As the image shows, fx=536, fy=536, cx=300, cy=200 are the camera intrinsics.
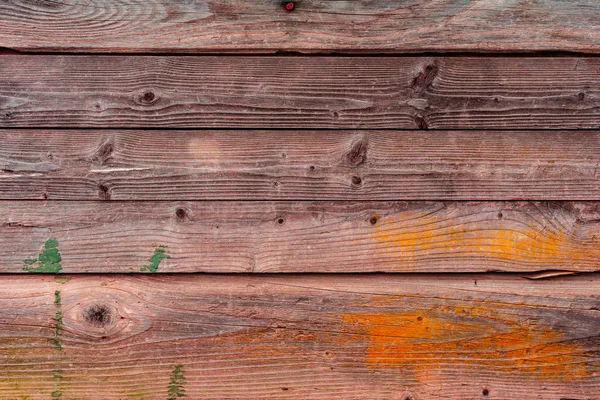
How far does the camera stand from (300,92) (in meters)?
1.43

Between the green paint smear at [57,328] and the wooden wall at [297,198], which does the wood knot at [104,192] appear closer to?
the wooden wall at [297,198]

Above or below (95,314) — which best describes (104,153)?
above

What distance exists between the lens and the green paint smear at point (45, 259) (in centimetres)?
141

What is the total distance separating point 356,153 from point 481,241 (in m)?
0.41

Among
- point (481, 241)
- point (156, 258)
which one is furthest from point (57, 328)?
point (481, 241)

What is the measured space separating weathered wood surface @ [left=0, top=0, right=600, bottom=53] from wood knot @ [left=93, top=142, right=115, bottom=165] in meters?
0.25

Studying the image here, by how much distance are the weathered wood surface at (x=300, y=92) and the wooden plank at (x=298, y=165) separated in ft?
0.12

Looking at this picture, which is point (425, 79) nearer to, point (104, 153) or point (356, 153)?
point (356, 153)

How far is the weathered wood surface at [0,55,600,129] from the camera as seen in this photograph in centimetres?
142

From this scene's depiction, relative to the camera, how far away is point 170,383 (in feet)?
4.75

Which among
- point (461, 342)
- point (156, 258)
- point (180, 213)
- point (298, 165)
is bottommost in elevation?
point (461, 342)

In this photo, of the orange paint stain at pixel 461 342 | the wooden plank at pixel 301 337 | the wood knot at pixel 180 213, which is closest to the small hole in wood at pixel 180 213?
the wood knot at pixel 180 213

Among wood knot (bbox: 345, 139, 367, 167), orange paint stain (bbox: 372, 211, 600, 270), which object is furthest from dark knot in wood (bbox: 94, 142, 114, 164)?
orange paint stain (bbox: 372, 211, 600, 270)

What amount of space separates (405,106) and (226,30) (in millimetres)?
516
